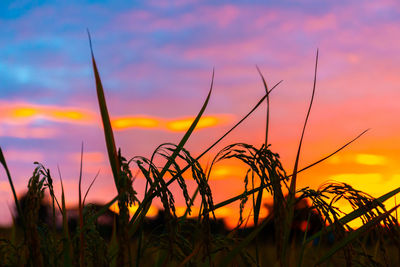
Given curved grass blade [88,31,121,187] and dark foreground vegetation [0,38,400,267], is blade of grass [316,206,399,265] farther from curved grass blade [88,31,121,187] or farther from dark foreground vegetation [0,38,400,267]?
curved grass blade [88,31,121,187]

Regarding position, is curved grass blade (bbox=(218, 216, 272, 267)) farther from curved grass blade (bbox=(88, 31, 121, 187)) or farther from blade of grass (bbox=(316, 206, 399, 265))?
curved grass blade (bbox=(88, 31, 121, 187))

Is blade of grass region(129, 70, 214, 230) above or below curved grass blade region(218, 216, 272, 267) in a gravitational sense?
above

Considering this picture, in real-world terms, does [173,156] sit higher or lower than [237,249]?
higher

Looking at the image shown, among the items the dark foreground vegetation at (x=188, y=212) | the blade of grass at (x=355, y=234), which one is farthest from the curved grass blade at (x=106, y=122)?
the blade of grass at (x=355, y=234)

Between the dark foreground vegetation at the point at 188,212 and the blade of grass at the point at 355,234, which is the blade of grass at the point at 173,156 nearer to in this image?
the dark foreground vegetation at the point at 188,212

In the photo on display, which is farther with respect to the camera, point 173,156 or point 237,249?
point 173,156

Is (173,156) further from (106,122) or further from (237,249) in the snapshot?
(237,249)

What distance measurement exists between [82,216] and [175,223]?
51 centimetres

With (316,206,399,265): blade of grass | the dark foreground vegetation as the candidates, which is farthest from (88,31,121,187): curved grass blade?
(316,206,399,265): blade of grass

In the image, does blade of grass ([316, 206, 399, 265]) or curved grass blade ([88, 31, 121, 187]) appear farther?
blade of grass ([316, 206, 399, 265])

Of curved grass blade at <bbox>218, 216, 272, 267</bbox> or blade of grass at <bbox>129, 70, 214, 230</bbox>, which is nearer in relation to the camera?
curved grass blade at <bbox>218, 216, 272, 267</bbox>

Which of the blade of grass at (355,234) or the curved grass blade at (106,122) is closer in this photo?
the curved grass blade at (106,122)

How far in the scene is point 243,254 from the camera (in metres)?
→ 2.38

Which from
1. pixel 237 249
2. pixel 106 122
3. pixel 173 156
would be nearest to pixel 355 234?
pixel 237 249
